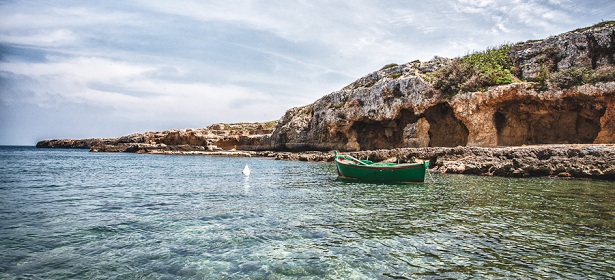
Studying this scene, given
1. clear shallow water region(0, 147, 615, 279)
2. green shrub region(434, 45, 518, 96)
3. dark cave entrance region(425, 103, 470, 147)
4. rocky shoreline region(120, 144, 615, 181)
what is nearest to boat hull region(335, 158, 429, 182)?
clear shallow water region(0, 147, 615, 279)

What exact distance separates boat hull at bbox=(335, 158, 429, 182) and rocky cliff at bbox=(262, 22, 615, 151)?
19796 mm

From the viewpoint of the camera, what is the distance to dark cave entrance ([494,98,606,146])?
1157 inches

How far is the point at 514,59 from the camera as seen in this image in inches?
1494

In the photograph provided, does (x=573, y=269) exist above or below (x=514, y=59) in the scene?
below

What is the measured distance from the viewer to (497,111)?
34781 millimetres

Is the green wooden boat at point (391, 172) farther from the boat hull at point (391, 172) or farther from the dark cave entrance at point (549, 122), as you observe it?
the dark cave entrance at point (549, 122)

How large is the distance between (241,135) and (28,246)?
223 feet

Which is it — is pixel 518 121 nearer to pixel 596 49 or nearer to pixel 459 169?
pixel 596 49

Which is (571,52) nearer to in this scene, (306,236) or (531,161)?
(531,161)

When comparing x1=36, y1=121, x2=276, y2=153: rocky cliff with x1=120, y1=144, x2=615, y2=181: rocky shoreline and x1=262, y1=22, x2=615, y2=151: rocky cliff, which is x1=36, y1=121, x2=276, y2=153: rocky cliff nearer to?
x1=262, y1=22, x2=615, y2=151: rocky cliff

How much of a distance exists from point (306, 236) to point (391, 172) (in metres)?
12.0

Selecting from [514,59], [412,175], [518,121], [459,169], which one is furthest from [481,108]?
[412,175]

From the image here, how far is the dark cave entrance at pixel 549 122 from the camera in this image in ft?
96.4

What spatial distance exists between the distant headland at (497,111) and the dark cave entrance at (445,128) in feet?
0.41
